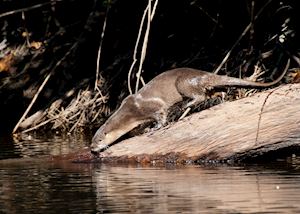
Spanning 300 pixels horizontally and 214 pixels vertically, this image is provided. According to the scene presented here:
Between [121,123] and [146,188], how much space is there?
2328 mm

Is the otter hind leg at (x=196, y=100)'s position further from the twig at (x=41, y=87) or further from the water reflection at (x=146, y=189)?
the twig at (x=41, y=87)

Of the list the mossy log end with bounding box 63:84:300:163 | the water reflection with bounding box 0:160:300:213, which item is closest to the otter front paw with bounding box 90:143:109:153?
the water reflection with bounding box 0:160:300:213

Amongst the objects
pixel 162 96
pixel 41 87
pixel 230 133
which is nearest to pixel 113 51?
pixel 41 87

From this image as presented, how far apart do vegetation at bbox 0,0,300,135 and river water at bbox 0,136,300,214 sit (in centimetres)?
341

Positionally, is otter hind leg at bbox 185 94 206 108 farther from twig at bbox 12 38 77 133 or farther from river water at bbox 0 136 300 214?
twig at bbox 12 38 77 133

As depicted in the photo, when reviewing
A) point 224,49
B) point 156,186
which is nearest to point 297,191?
point 156,186

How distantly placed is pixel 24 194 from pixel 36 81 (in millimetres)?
6096

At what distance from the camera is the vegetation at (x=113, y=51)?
11422 millimetres

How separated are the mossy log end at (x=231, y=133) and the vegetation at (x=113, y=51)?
11.0ft

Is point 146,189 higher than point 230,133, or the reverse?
point 230,133

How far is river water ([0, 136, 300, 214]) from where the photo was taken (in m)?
5.76

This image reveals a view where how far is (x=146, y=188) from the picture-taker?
6527mm

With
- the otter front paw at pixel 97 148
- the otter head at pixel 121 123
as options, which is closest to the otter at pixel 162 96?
the otter head at pixel 121 123

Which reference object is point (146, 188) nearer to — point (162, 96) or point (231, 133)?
point (231, 133)
